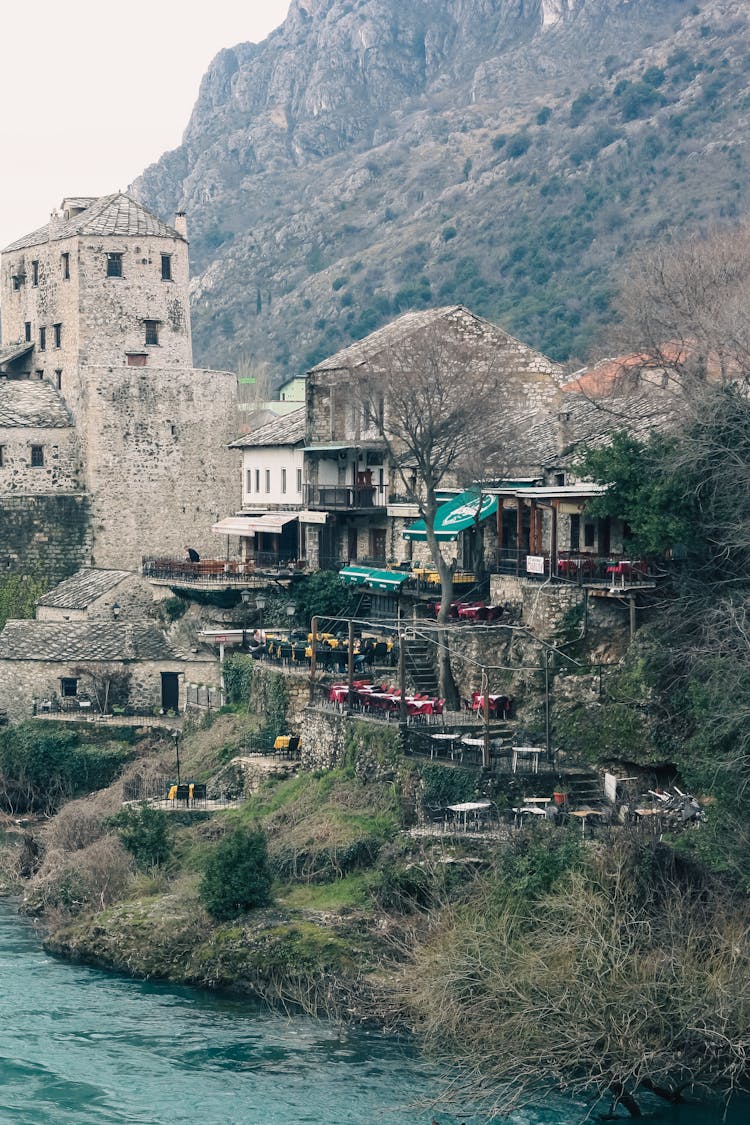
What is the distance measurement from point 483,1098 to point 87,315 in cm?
4266

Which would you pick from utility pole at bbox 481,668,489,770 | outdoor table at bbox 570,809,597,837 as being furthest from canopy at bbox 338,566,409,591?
outdoor table at bbox 570,809,597,837

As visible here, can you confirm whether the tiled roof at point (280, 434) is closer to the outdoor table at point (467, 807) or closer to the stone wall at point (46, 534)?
the stone wall at point (46, 534)

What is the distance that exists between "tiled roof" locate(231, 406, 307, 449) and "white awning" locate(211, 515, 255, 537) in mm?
2904

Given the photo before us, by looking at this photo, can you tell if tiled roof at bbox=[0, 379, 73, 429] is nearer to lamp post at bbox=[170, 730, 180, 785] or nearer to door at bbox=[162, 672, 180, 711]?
door at bbox=[162, 672, 180, 711]

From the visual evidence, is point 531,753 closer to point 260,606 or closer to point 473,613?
point 473,613

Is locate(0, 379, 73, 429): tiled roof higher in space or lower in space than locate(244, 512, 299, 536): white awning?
higher

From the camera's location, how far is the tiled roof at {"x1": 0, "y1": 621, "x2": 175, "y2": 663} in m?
57.3

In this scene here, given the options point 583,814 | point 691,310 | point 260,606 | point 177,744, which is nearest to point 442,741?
point 583,814

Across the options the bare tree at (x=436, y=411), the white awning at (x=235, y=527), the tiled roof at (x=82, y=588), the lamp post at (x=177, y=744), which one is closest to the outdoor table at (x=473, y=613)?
the bare tree at (x=436, y=411)

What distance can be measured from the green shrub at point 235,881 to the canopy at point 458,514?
1367 cm

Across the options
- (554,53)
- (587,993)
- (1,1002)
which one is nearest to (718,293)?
(587,993)

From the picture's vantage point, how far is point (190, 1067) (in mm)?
32812

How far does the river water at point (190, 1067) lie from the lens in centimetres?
3050

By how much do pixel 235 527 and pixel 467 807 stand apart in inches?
976
